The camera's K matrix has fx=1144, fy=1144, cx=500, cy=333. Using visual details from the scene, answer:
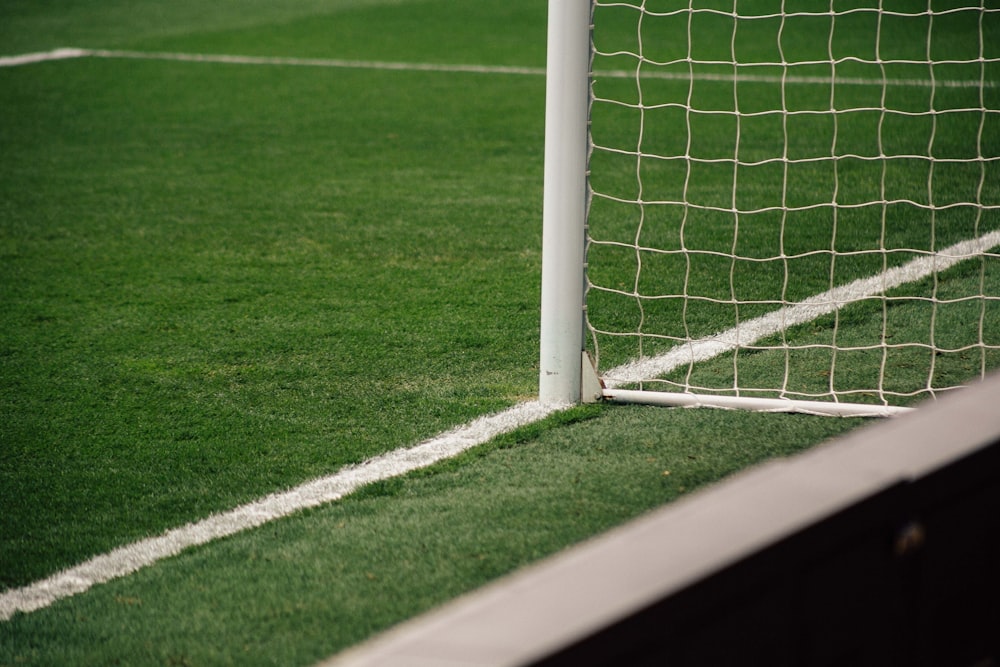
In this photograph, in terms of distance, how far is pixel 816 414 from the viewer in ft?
11.0

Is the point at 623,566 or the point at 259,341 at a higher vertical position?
the point at 623,566

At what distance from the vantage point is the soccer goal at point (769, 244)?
3.47 metres

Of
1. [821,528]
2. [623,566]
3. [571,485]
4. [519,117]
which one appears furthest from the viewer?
[519,117]

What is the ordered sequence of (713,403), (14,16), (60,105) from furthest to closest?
(14,16), (60,105), (713,403)

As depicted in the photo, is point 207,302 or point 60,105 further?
point 60,105

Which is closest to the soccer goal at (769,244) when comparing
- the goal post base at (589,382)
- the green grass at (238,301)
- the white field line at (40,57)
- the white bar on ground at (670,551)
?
the goal post base at (589,382)

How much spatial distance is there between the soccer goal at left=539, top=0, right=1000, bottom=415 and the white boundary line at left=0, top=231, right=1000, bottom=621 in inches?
1.0

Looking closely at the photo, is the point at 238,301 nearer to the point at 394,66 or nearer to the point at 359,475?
the point at 359,475

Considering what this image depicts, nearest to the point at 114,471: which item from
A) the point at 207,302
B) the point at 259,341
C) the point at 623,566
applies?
the point at 259,341

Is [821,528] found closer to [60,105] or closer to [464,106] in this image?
[464,106]

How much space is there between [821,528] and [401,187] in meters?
5.98

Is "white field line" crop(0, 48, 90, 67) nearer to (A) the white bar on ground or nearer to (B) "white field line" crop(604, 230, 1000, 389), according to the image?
(B) "white field line" crop(604, 230, 1000, 389)

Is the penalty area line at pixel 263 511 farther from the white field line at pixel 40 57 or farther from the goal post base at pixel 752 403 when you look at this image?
the white field line at pixel 40 57

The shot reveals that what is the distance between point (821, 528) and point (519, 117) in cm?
823
